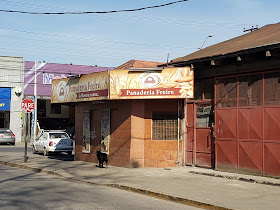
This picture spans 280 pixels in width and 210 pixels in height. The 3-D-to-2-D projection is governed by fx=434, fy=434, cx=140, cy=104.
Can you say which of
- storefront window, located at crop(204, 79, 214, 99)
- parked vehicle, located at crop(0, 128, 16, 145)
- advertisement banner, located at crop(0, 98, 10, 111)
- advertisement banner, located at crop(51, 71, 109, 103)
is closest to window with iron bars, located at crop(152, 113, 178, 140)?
storefront window, located at crop(204, 79, 214, 99)

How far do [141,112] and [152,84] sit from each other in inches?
58.4

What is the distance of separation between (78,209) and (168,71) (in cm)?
913

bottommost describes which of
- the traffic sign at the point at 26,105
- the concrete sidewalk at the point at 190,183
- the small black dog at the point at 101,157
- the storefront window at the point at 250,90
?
the concrete sidewalk at the point at 190,183

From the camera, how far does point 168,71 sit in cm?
1753

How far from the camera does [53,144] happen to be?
26578 mm

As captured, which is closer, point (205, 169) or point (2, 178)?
point (2, 178)

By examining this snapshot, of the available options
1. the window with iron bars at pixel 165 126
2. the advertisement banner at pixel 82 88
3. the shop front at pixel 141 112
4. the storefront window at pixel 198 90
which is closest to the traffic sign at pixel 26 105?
the advertisement banner at pixel 82 88

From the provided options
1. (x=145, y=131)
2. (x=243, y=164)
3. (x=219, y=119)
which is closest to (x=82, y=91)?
(x=145, y=131)

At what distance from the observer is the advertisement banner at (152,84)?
17.3 m

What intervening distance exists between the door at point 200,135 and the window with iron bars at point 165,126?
61 cm

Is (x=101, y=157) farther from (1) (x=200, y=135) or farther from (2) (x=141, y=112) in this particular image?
(1) (x=200, y=135)

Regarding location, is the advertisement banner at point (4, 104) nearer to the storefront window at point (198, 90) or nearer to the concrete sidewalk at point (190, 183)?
the concrete sidewalk at point (190, 183)

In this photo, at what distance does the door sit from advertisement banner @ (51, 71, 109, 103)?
3.74 m

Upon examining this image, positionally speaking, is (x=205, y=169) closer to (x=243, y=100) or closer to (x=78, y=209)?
(x=243, y=100)
